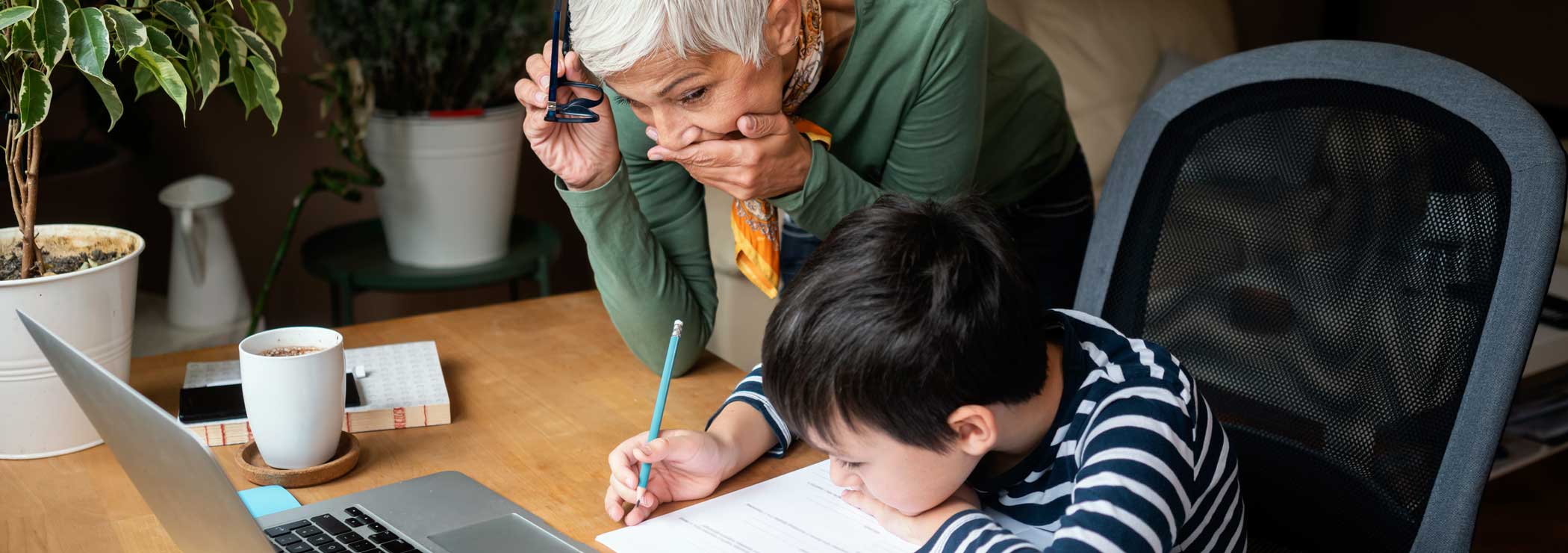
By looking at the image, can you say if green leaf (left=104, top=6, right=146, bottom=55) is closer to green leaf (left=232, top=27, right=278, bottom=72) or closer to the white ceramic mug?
green leaf (left=232, top=27, right=278, bottom=72)

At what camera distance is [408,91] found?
194cm

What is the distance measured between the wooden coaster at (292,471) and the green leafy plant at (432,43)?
1.07 meters

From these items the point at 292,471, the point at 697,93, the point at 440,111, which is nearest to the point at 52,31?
the point at 292,471

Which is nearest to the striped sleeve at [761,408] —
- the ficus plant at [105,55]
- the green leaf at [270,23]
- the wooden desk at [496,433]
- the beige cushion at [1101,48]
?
the wooden desk at [496,433]

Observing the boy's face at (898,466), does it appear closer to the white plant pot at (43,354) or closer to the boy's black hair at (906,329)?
the boy's black hair at (906,329)

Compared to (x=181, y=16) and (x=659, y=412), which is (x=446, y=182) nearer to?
(x=181, y=16)

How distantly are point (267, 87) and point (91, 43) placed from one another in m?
0.16

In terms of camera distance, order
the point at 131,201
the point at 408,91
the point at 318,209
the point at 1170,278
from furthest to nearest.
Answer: the point at 318,209, the point at 131,201, the point at 408,91, the point at 1170,278

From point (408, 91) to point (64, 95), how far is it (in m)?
0.60

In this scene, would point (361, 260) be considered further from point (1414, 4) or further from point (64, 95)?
point (1414, 4)

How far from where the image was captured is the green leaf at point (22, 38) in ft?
2.88

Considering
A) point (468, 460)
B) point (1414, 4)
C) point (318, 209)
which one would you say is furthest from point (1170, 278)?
point (1414, 4)

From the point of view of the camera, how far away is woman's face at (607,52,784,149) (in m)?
0.97

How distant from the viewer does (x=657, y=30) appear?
94 cm
